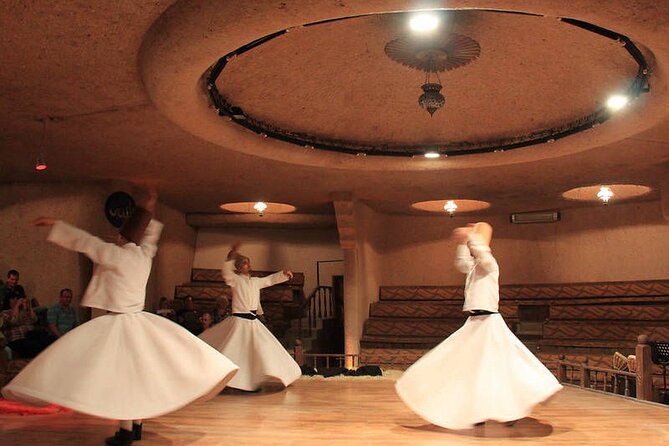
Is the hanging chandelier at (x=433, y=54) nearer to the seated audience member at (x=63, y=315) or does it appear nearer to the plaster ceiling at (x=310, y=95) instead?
the plaster ceiling at (x=310, y=95)

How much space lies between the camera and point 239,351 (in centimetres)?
730

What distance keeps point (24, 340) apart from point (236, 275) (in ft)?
8.77

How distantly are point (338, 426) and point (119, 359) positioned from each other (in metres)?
1.92

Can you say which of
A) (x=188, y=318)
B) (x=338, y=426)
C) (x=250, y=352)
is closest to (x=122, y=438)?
(x=338, y=426)

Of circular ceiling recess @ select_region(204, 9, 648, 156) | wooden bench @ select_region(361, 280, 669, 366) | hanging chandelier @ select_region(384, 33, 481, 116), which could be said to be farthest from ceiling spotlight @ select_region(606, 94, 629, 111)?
wooden bench @ select_region(361, 280, 669, 366)

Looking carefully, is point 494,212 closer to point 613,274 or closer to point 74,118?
point 613,274

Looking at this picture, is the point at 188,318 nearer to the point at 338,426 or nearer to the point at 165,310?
the point at 165,310

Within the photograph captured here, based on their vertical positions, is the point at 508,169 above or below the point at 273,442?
above

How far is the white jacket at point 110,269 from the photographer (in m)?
4.44

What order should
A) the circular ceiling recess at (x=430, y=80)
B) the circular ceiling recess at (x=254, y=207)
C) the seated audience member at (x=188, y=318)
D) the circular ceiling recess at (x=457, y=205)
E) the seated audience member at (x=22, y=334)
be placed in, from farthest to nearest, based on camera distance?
the circular ceiling recess at (x=254, y=207) < the circular ceiling recess at (x=457, y=205) < the seated audience member at (x=188, y=318) < the seated audience member at (x=22, y=334) < the circular ceiling recess at (x=430, y=80)

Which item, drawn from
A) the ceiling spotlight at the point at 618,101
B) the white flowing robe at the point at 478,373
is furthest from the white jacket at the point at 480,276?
the ceiling spotlight at the point at 618,101

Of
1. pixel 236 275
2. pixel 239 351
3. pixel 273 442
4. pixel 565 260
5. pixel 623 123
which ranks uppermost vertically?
pixel 623 123

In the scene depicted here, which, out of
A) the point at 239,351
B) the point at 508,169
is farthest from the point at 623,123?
the point at 239,351

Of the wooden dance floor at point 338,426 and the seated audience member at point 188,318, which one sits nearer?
the wooden dance floor at point 338,426
